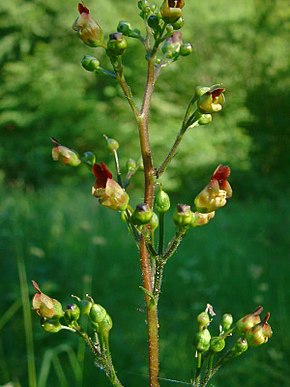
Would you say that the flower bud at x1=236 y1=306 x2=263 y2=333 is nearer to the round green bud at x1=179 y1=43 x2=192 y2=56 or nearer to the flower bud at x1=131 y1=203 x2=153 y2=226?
the flower bud at x1=131 y1=203 x2=153 y2=226

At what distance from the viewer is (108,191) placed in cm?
99

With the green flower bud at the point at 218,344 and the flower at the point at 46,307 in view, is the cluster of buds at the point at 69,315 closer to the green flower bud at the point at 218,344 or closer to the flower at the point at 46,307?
the flower at the point at 46,307

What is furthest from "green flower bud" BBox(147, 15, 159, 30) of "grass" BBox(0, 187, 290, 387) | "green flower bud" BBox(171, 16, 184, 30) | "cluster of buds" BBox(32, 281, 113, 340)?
"grass" BBox(0, 187, 290, 387)

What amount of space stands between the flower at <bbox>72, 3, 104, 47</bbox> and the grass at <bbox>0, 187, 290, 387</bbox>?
1.30 meters

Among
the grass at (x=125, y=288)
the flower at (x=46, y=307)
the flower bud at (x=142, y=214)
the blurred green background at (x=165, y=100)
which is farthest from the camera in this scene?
the blurred green background at (x=165, y=100)

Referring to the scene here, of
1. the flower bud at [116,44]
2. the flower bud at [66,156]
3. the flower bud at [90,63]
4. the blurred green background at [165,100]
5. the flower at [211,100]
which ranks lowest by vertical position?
the blurred green background at [165,100]

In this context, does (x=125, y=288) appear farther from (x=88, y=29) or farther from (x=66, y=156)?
(x=88, y=29)

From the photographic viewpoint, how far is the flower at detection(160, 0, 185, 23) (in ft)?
3.35

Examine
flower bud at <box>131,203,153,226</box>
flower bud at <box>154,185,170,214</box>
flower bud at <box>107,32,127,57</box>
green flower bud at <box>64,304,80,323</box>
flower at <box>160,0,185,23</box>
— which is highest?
flower at <box>160,0,185,23</box>

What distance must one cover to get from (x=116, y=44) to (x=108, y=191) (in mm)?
230

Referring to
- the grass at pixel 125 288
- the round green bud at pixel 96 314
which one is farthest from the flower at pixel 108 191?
the grass at pixel 125 288

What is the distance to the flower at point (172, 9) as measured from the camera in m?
1.02

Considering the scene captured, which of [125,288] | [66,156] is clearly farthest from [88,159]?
[125,288]

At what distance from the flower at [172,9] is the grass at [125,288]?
1359mm
